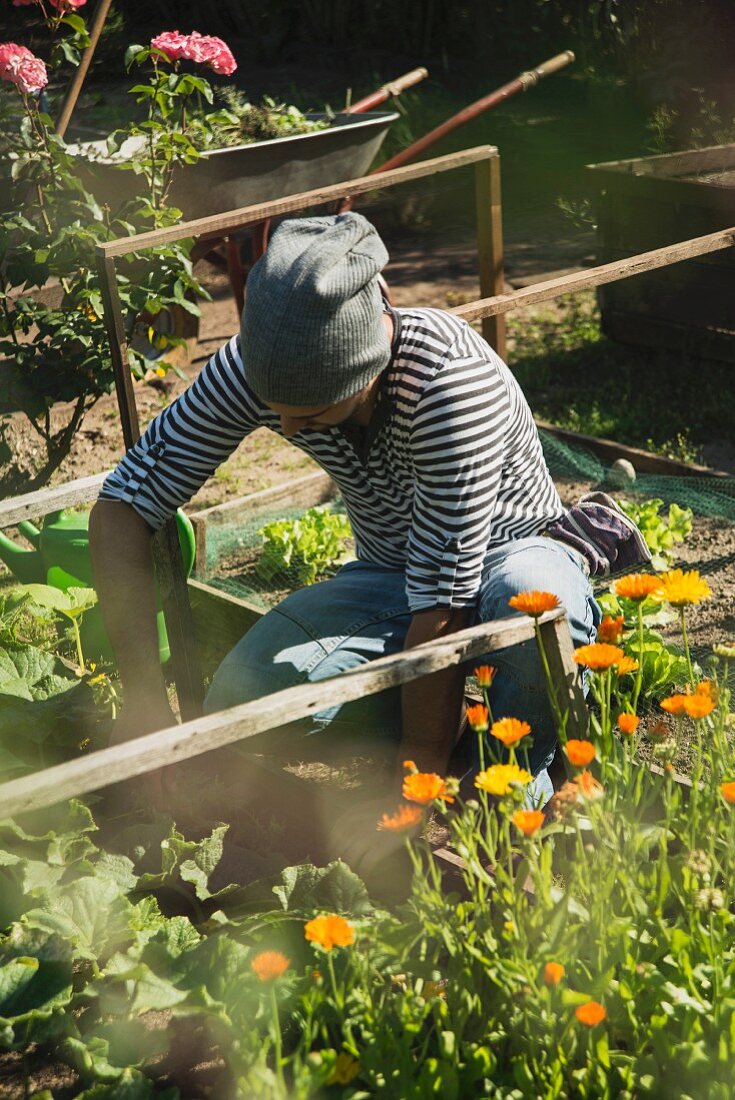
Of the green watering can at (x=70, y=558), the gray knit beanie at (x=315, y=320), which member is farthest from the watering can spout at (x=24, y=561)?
the gray knit beanie at (x=315, y=320)

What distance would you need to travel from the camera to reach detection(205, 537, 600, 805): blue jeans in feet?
6.59

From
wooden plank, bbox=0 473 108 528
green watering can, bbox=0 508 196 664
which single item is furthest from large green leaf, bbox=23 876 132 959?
green watering can, bbox=0 508 196 664

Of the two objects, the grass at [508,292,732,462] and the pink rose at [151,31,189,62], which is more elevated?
the pink rose at [151,31,189,62]

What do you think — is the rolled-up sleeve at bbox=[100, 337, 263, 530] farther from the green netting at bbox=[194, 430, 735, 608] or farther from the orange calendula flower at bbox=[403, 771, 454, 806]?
the green netting at bbox=[194, 430, 735, 608]

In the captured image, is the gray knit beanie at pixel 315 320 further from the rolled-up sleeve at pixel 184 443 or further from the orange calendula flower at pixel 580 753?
the orange calendula flower at pixel 580 753

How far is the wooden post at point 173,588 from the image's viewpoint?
246cm

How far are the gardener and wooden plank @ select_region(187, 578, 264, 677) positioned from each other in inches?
23.1

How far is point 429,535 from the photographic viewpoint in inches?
77.0

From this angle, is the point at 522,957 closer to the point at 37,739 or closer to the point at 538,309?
the point at 37,739

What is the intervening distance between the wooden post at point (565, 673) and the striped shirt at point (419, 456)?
271mm

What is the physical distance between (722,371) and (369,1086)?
4.23m

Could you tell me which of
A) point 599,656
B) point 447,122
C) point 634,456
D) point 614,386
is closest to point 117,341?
point 599,656

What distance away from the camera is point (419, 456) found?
1.96 m

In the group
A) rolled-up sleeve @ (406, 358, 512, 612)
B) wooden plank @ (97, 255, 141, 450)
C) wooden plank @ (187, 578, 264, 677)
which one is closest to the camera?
rolled-up sleeve @ (406, 358, 512, 612)
